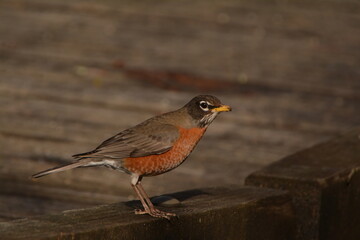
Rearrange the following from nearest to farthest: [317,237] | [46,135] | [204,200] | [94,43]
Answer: [204,200]
[317,237]
[46,135]
[94,43]

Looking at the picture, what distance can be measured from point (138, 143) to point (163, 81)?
3.66 m

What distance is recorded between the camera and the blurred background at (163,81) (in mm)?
6410

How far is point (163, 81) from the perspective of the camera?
29.0ft

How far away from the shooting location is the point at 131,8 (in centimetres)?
1142

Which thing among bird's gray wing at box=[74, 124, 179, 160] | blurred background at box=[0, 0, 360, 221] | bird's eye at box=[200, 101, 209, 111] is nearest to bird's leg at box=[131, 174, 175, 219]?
bird's gray wing at box=[74, 124, 179, 160]

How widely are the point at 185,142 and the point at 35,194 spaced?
124 cm

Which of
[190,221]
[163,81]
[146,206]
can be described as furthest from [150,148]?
[163,81]

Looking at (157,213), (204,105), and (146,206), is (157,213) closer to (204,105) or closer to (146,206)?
(146,206)

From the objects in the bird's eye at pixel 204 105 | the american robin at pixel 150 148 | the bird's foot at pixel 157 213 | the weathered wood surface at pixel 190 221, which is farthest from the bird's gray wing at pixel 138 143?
the bird's foot at pixel 157 213

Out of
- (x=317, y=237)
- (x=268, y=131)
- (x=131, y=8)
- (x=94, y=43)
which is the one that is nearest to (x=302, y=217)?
(x=317, y=237)

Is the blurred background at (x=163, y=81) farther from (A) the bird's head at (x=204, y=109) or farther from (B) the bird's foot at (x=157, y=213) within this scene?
(B) the bird's foot at (x=157, y=213)

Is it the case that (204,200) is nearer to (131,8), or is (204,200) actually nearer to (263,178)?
(263,178)

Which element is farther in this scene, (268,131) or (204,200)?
(268,131)

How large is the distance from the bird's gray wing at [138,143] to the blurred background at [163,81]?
448 mm
